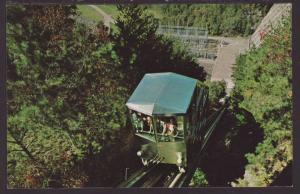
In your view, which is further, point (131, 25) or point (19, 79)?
point (131, 25)

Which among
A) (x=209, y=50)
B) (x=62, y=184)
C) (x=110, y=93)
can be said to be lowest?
(x=62, y=184)

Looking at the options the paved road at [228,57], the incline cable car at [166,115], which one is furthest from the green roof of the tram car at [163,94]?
the paved road at [228,57]

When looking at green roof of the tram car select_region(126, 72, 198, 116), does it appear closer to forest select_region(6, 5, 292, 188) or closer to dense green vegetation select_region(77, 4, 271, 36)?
forest select_region(6, 5, 292, 188)

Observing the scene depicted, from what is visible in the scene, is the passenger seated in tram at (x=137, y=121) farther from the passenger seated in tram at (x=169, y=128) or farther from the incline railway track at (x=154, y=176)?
the incline railway track at (x=154, y=176)

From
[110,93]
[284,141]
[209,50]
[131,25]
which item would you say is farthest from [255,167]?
[131,25]

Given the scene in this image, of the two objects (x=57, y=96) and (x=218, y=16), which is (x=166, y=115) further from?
(x=218, y=16)

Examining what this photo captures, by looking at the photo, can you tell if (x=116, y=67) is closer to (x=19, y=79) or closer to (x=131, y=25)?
(x=131, y=25)
